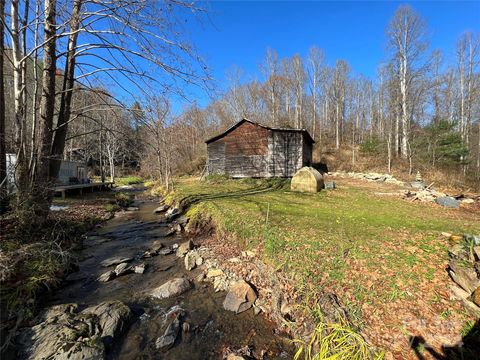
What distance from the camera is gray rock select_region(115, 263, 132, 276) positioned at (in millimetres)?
6184

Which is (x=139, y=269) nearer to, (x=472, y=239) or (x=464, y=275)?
(x=464, y=275)

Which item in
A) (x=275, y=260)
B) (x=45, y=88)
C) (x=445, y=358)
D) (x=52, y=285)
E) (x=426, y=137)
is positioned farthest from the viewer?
(x=426, y=137)

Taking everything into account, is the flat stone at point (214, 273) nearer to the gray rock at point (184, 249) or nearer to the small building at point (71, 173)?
the gray rock at point (184, 249)

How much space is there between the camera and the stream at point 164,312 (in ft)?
12.5

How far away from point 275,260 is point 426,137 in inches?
941

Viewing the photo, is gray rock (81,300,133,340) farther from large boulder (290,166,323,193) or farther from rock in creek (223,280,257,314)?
large boulder (290,166,323,193)

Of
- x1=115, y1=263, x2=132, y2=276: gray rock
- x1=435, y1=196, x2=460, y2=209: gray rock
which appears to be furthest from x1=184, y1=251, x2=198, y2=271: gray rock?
x1=435, y1=196, x2=460, y2=209: gray rock

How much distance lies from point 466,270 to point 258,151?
16.6 metres

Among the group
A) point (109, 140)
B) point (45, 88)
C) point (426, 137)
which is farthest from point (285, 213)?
point (109, 140)

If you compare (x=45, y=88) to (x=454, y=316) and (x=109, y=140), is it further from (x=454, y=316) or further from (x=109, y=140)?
(x=109, y=140)

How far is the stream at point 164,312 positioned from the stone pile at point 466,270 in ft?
10.3

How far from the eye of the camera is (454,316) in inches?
145

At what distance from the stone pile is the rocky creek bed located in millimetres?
3125

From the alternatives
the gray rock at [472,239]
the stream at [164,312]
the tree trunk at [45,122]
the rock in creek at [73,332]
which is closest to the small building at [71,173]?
the tree trunk at [45,122]
